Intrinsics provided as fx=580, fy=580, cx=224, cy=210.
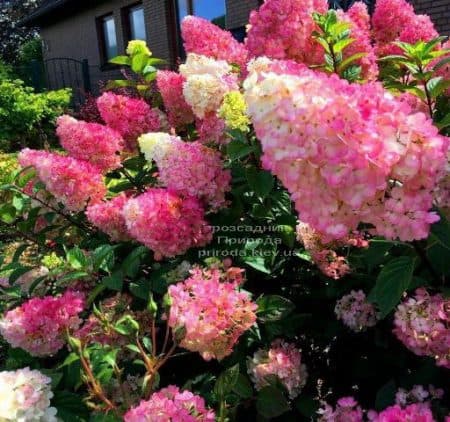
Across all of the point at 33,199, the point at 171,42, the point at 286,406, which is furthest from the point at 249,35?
the point at 171,42

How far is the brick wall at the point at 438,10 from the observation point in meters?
6.48

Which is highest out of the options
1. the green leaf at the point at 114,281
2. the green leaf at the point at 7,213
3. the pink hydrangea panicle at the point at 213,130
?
the pink hydrangea panicle at the point at 213,130

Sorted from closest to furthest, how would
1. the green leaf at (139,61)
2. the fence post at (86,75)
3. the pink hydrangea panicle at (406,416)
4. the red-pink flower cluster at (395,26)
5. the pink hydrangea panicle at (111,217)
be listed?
1. the pink hydrangea panicle at (406,416)
2. the pink hydrangea panicle at (111,217)
3. the red-pink flower cluster at (395,26)
4. the green leaf at (139,61)
5. the fence post at (86,75)

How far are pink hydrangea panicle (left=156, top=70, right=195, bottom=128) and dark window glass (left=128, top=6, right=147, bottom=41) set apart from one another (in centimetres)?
1097

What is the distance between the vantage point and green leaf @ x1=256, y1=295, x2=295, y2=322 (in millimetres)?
1580

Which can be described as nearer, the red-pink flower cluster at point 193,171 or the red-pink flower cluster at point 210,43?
the red-pink flower cluster at point 193,171

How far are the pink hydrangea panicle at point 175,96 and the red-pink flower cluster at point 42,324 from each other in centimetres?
93

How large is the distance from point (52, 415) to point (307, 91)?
3.03 ft

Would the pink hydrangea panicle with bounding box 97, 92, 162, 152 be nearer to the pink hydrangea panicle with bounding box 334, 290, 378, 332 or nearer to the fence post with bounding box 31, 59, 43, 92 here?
the pink hydrangea panicle with bounding box 334, 290, 378, 332

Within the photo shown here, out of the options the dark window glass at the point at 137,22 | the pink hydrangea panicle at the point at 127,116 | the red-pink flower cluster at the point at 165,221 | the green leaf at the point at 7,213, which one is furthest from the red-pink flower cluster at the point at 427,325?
the dark window glass at the point at 137,22

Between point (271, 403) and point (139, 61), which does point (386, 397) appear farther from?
point (139, 61)

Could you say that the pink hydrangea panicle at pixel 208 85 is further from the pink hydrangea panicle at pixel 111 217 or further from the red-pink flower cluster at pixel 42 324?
the red-pink flower cluster at pixel 42 324

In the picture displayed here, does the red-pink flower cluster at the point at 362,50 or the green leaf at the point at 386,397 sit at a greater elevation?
the red-pink flower cluster at the point at 362,50

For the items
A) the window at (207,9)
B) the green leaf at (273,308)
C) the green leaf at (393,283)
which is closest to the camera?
the green leaf at (393,283)
